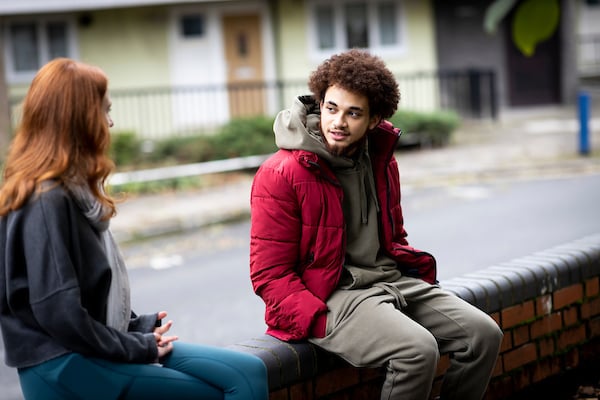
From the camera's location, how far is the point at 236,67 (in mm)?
22891

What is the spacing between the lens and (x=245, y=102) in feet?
71.6

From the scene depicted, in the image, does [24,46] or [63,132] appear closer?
[63,132]

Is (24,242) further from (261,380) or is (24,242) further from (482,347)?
(482,347)

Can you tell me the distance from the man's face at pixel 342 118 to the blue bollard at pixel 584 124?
1249 cm

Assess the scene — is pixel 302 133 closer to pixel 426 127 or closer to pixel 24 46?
pixel 426 127

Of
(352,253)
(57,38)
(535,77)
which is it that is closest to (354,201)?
(352,253)

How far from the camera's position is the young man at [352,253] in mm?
3346

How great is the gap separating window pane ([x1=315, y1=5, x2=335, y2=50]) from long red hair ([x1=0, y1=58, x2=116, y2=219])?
2062 centimetres

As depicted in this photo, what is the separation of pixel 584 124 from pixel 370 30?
29.6 ft

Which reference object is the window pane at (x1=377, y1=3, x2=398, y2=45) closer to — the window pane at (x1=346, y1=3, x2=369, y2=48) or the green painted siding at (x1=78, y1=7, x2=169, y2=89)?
the window pane at (x1=346, y1=3, x2=369, y2=48)

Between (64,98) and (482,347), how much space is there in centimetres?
180

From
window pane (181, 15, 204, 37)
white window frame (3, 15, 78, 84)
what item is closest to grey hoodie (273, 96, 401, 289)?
white window frame (3, 15, 78, 84)

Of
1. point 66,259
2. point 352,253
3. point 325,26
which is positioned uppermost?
point 325,26

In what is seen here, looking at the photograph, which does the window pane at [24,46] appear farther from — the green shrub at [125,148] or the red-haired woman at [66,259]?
the red-haired woman at [66,259]
